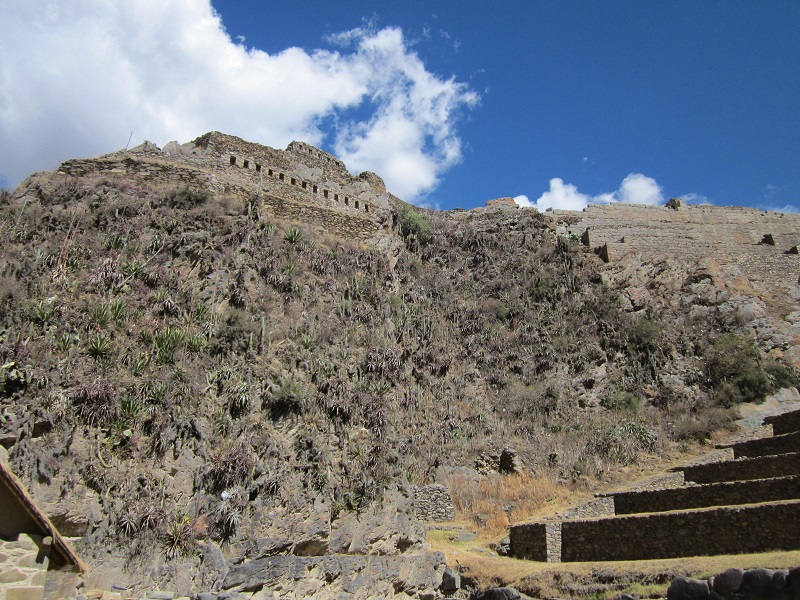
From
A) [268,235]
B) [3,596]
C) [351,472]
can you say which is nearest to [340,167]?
[268,235]

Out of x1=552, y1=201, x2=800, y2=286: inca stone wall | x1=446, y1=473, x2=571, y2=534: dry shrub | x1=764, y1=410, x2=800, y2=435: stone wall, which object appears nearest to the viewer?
x1=764, y1=410, x2=800, y2=435: stone wall

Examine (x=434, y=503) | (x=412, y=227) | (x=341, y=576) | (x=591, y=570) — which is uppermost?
(x=412, y=227)

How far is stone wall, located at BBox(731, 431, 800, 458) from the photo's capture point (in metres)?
15.0

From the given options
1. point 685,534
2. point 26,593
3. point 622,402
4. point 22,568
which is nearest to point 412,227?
point 622,402

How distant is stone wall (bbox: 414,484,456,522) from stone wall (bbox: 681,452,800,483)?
7364 mm

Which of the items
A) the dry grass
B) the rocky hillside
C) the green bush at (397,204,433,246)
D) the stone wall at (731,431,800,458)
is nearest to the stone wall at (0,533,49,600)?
the rocky hillside

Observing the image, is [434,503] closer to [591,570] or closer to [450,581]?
[450,581]

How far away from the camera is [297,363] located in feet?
54.3

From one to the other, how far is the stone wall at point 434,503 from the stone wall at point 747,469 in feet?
24.2

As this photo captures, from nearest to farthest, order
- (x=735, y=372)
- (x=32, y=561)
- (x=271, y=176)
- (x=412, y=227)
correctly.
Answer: (x=32, y=561), (x=735, y=372), (x=271, y=176), (x=412, y=227)

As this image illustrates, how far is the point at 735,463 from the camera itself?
14.8m

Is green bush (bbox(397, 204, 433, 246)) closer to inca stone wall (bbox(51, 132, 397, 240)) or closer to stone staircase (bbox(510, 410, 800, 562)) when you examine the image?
inca stone wall (bbox(51, 132, 397, 240))

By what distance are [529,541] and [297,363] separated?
8146 millimetres

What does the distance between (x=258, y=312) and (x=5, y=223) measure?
7.46m
